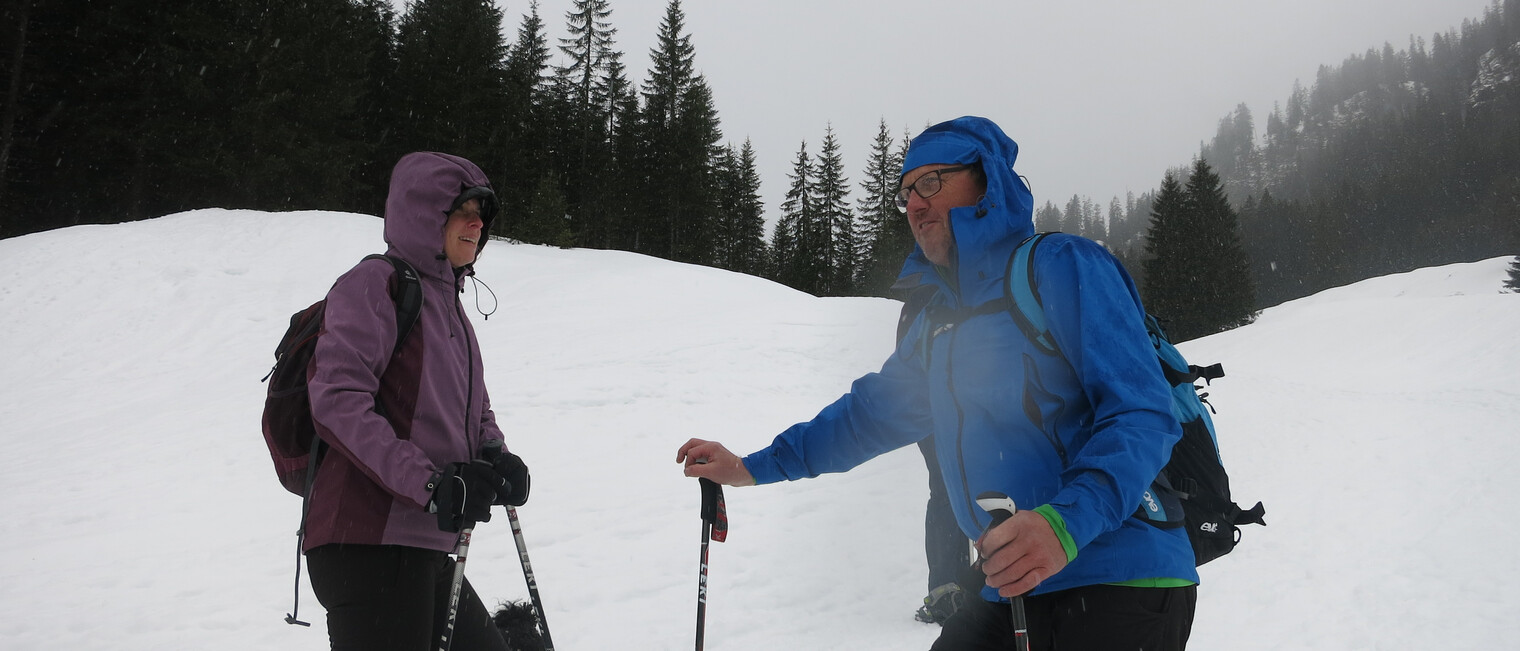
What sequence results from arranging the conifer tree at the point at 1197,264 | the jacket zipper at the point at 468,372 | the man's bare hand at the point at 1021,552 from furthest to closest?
the conifer tree at the point at 1197,264 < the jacket zipper at the point at 468,372 < the man's bare hand at the point at 1021,552

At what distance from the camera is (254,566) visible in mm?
5758

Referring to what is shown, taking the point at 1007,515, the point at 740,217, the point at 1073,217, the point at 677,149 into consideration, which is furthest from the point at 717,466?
the point at 1073,217

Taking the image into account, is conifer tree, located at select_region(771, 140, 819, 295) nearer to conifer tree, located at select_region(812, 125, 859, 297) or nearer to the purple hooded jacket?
conifer tree, located at select_region(812, 125, 859, 297)

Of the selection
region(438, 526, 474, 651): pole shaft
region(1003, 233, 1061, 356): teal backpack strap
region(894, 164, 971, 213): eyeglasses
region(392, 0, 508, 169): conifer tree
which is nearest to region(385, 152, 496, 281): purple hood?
region(438, 526, 474, 651): pole shaft

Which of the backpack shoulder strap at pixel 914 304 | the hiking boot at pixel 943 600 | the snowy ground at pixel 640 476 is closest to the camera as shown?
the backpack shoulder strap at pixel 914 304

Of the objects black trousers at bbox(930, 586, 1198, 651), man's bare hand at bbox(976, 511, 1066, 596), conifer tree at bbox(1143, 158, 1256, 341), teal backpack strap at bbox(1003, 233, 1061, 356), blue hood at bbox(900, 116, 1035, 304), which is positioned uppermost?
conifer tree at bbox(1143, 158, 1256, 341)

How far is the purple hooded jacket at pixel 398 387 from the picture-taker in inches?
82.8

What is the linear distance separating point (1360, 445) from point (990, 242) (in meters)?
10.9

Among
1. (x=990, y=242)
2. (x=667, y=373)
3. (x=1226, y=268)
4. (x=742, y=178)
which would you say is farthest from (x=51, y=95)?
(x=1226, y=268)

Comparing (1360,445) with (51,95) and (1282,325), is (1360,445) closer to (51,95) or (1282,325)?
(1282,325)

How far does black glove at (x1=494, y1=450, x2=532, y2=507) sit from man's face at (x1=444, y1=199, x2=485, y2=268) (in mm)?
708

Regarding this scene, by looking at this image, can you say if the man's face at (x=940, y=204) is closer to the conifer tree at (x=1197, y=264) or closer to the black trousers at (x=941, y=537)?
the black trousers at (x=941, y=537)

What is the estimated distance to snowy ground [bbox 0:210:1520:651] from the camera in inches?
206

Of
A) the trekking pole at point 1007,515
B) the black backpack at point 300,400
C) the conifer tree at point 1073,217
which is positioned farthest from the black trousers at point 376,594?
the conifer tree at point 1073,217
